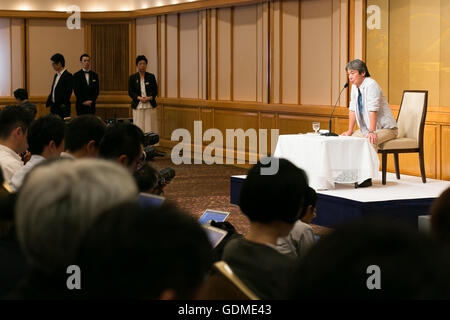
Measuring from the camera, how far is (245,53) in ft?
33.0

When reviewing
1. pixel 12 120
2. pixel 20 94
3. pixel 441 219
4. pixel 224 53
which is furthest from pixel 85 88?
pixel 441 219

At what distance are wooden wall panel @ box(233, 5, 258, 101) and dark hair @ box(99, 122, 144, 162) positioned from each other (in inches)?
270

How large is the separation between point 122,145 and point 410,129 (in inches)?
179

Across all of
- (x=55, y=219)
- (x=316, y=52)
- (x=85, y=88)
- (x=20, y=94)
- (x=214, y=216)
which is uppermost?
(x=316, y=52)

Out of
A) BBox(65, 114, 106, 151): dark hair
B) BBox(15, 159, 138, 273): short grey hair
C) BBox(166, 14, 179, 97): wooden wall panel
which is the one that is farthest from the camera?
BBox(166, 14, 179, 97): wooden wall panel

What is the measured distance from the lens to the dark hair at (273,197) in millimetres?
1964

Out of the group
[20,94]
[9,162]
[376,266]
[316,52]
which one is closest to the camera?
[376,266]

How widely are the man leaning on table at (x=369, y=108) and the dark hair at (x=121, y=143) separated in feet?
12.7

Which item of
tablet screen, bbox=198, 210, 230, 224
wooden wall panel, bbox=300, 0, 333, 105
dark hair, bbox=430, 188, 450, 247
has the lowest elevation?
tablet screen, bbox=198, 210, 230, 224

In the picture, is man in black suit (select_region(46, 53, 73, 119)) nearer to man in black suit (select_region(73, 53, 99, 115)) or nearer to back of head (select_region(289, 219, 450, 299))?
man in black suit (select_region(73, 53, 99, 115))

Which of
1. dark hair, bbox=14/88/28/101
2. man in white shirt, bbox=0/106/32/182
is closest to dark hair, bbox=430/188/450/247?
man in white shirt, bbox=0/106/32/182

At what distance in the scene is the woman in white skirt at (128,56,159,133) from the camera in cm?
1113

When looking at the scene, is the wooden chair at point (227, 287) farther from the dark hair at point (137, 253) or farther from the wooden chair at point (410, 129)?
the wooden chair at point (410, 129)

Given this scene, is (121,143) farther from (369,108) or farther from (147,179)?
(369,108)
